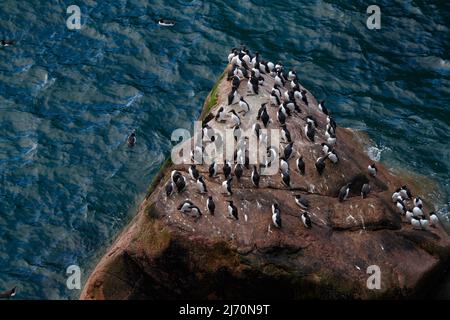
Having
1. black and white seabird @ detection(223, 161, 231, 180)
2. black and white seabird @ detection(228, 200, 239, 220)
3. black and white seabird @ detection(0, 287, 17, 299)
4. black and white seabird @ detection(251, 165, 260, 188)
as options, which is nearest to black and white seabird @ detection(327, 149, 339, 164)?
black and white seabird @ detection(251, 165, 260, 188)

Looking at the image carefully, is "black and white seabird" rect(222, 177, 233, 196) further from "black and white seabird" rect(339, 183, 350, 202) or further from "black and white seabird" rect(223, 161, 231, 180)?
"black and white seabird" rect(339, 183, 350, 202)

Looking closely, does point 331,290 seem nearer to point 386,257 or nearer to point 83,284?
point 386,257

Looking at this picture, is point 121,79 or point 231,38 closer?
point 121,79

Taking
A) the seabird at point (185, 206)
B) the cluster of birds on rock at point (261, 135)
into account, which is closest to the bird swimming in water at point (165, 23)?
the cluster of birds on rock at point (261, 135)

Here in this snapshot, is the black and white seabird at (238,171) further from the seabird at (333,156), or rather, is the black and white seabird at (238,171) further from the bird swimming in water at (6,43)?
the bird swimming in water at (6,43)

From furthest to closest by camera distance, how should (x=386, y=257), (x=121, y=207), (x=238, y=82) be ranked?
1. (x=121, y=207)
2. (x=238, y=82)
3. (x=386, y=257)
